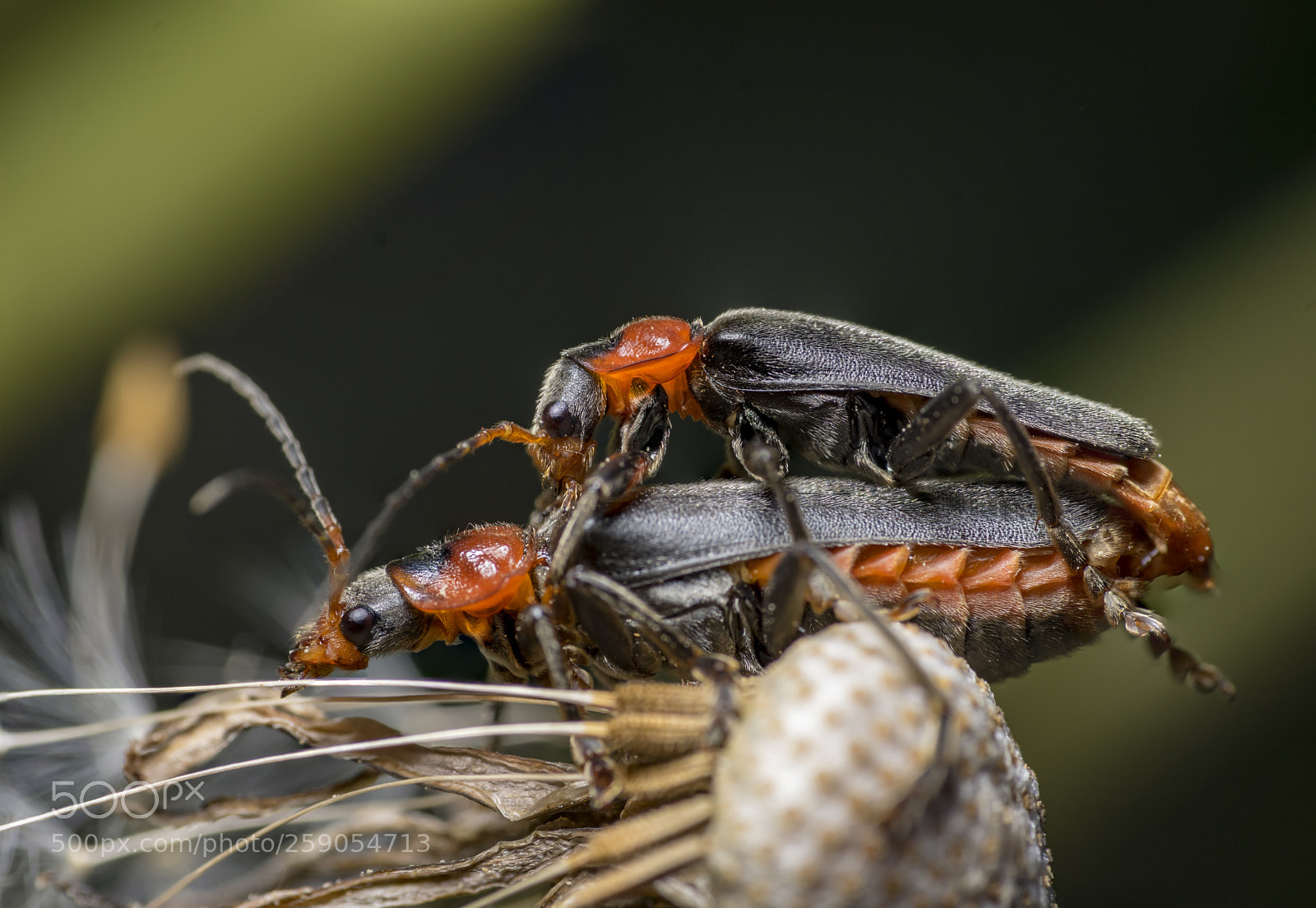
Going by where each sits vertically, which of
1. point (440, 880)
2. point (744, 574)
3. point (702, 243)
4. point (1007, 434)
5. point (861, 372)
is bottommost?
point (440, 880)

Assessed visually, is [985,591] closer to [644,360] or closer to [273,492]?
[644,360]

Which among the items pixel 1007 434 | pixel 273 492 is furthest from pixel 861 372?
pixel 273 492

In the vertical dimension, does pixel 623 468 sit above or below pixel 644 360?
below

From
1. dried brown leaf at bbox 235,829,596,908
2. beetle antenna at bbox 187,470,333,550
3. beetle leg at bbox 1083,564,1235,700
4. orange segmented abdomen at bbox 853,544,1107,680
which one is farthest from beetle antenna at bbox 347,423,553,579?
beetle leg at bbox 1083,564,1235,700

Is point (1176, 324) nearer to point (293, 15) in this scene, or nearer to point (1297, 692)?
point (1297, 692)

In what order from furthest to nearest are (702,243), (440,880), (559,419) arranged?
(702,243) < (559,419) < (440,880)
